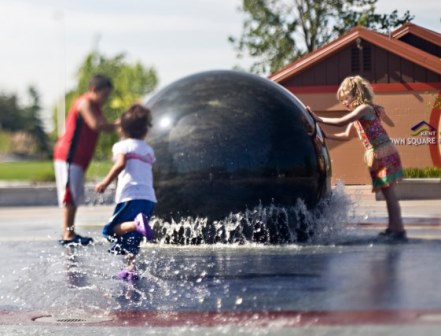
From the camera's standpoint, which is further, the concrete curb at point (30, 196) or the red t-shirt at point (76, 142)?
the concrete curb at point (30, 196)

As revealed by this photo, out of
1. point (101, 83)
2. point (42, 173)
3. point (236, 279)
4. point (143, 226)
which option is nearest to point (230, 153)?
point (143, 226)

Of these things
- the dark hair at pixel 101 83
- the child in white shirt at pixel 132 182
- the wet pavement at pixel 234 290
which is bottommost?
the wet pavement at pixel 234 290

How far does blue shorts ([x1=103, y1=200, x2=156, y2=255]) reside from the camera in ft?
24.9

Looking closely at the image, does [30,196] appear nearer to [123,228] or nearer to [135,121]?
[123,228]

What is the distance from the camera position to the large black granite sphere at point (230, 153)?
360 inches

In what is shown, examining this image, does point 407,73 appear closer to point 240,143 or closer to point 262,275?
point 240,143

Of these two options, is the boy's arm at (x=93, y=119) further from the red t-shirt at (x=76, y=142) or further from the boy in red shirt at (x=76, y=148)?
the red t-shirt at (x=76, y=142)

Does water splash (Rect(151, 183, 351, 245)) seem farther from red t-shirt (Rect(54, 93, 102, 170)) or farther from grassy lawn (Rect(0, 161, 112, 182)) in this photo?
grassy lawn (Rect(0, 161, 112, 182))

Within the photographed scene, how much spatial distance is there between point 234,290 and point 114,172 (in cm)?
138

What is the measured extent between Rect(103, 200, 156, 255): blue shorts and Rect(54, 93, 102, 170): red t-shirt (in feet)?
1.60

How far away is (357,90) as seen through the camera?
373 inches

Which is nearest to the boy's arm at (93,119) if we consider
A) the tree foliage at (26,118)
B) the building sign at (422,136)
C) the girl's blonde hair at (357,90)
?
the girl's blonde hair at (357,90)

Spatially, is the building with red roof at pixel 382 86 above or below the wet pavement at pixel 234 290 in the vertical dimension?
above

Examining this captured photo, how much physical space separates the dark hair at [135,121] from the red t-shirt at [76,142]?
0.25m
